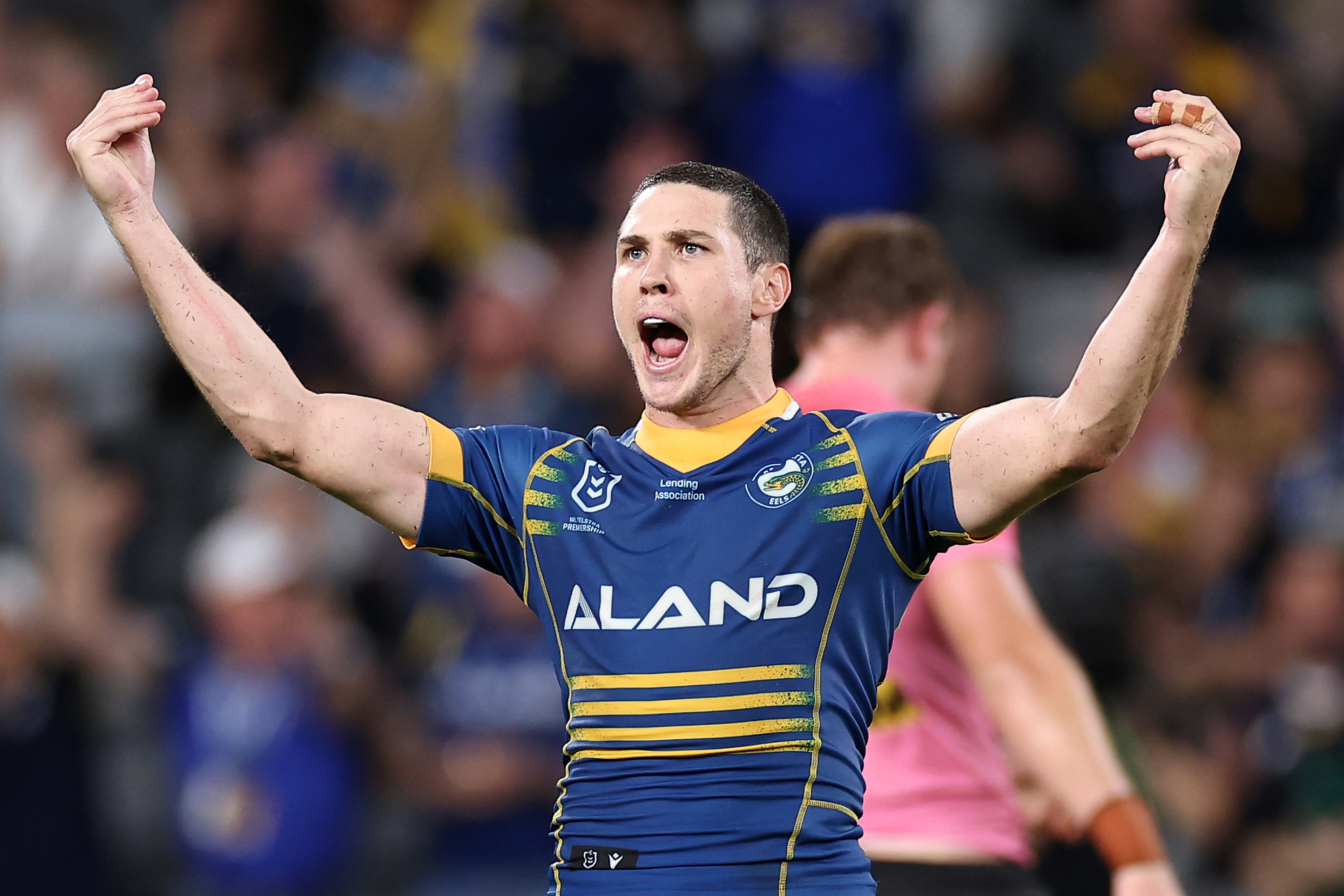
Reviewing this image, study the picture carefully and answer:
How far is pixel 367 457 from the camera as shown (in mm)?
3756

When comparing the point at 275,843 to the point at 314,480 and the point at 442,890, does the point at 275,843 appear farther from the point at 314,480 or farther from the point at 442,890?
the point at 314,480

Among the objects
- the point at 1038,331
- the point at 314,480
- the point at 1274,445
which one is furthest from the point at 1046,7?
the point at 314,480

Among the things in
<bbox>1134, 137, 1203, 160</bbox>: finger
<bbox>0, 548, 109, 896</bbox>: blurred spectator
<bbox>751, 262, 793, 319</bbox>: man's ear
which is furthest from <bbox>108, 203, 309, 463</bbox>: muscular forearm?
<bbox>0, 548, 109, 896</bbox>: blurred spectator

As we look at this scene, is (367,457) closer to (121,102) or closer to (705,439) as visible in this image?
(705,439)

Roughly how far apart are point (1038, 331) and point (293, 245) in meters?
4.11

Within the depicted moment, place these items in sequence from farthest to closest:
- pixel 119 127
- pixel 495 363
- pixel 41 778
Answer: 1. pixel 495 363
2. pixel 41 778
3. pixel 119 127

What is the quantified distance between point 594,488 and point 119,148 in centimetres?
117

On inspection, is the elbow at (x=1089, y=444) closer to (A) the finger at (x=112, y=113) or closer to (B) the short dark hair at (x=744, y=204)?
(B) the short dark hair at (x=744, y=204)

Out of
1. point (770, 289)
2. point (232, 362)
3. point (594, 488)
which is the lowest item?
point (594, 488)

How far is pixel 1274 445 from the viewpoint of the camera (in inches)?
377

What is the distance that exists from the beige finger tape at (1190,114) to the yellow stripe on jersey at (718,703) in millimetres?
1242

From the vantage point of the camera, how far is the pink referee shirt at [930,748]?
4.73 meters

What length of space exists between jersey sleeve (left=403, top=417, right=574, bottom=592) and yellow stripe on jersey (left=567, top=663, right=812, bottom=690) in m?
0.41

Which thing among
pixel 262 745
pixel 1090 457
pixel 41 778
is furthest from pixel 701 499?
pixel 41 778
